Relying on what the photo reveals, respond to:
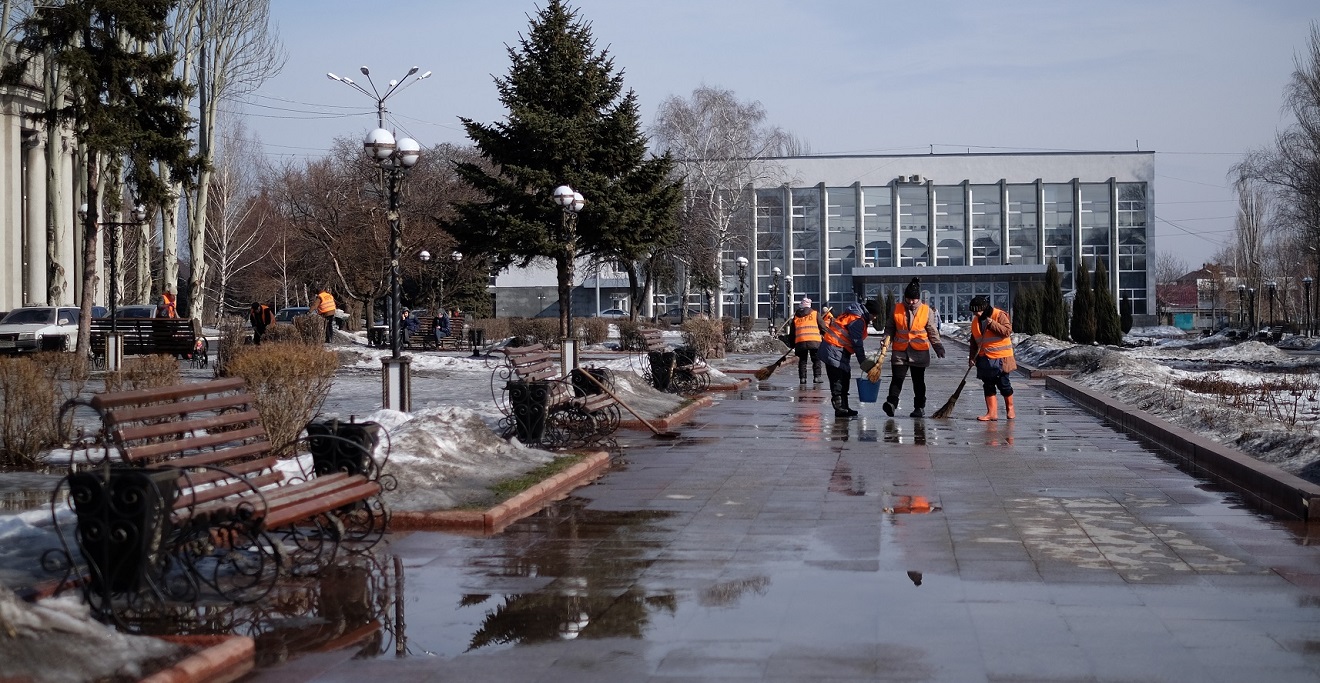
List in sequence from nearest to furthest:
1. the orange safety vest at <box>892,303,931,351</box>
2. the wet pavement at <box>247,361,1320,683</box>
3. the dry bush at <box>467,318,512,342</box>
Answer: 1. the wet pavement at <box>247,361,1320,683</box>
2. the orange safety vest at <box>892,303,931,351</box>
3. the dry bush at <box>467,318,512,342</box>

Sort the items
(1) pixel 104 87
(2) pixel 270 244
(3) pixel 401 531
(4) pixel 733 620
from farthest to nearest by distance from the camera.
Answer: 1. (2) pixel 270 244
2. (1) pixel 104 87
3. (3) pixel 401 531
4. (4) pixel 733 620

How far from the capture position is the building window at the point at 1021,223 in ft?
276

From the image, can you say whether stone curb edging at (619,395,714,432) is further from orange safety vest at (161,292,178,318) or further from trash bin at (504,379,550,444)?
orange safety vest at (161,292,178,318)

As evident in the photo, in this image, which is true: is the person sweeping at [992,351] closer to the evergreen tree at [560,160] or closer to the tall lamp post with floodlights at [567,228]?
the tall lamp post with floodlights at [567,228]

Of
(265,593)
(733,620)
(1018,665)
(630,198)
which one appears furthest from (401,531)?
(630,198)

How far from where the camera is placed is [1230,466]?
36.1 feet

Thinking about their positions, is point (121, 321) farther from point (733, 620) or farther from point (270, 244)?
point (270, 244)

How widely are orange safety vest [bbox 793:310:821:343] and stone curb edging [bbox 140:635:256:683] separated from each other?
61.0ft

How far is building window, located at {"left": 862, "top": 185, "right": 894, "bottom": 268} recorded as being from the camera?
85688mm

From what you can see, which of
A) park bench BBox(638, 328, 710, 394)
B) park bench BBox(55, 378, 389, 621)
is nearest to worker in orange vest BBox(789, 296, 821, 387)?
park bench BBox(638, 328, 710, 394)

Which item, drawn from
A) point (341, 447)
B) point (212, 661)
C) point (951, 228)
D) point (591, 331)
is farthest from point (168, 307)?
point (951, 228)

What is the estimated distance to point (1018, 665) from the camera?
5379 millimetres

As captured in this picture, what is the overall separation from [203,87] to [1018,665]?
43910 millimetres

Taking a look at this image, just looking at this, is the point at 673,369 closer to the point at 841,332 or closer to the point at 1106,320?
the point at 841,332
